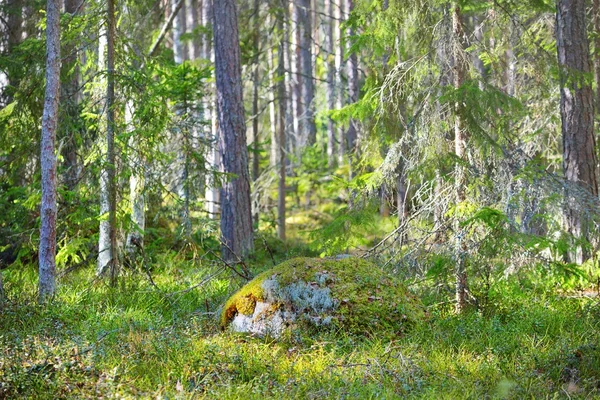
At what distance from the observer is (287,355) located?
6.56 meters

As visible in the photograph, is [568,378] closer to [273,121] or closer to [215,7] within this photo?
[215,7]

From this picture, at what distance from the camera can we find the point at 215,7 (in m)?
12.8

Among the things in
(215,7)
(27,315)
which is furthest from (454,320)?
(215,7)

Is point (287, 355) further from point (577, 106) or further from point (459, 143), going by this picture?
point (577, 106)

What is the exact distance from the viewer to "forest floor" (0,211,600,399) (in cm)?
555

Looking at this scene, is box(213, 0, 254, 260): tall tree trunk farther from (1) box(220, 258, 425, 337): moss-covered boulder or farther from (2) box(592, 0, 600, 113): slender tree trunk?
(2) box(592, 0, 600, 113): slender tree trunk

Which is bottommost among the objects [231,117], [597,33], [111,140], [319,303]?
[319,303]

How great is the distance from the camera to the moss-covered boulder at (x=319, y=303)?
7094 millimetres

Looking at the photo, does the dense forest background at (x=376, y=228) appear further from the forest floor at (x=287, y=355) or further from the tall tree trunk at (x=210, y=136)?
the tall tree trunk at (x=210, y=136)

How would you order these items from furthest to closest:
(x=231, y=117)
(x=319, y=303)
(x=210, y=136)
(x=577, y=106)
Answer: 1. (x=210, y=136)
2. (x=231, y=117)
3. (x=577, y=106)
4. (x=319, y=303)

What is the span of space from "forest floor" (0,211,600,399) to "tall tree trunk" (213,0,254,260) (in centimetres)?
455

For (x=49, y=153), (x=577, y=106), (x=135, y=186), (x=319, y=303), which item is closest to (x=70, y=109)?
(x=135, y=186)

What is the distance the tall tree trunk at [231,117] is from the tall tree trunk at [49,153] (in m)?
4.62

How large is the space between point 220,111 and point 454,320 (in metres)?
7.02
